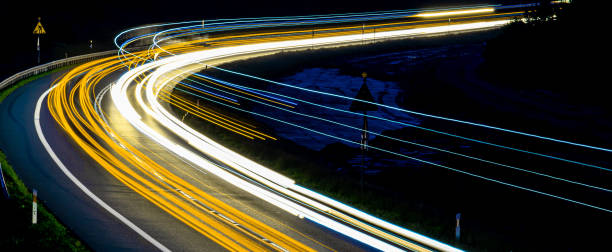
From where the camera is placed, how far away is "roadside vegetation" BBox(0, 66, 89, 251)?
43.0ft

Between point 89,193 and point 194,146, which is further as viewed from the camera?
point 194,146

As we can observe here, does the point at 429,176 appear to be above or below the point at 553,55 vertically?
below

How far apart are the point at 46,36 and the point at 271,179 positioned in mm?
37028

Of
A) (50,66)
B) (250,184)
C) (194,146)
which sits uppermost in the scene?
(50,66)

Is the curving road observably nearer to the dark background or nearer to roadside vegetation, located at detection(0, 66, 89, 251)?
roadside vegetation, located at detection(0, 66, 89, 251)

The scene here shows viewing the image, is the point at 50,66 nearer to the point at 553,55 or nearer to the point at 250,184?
the point at 250,184

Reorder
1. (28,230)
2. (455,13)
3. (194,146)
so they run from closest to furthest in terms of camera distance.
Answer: (28,230), (194,146), (455,13)

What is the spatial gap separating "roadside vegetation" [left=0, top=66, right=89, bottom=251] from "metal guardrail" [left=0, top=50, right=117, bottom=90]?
18945 mm

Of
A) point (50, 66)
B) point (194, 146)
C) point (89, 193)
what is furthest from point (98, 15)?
point (89, 193)

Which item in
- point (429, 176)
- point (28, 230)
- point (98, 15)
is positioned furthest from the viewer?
point (98, 15)

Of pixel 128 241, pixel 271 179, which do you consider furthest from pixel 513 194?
pixel 128 241

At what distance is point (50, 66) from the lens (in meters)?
39.8

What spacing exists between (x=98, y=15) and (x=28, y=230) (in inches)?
1941

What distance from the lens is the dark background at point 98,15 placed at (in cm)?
4681
